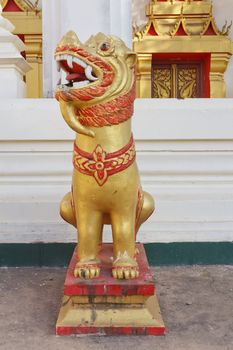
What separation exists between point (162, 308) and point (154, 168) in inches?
28.4

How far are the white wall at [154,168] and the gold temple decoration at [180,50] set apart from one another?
354cm

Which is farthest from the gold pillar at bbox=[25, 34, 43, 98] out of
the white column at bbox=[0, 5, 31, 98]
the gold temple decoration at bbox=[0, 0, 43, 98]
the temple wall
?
the temple wall

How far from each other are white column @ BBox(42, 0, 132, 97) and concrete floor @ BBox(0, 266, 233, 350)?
1026mm

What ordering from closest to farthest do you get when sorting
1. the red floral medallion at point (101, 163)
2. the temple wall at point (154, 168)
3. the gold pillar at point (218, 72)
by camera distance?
the red floral medallion at point (101, 163) → the temple wall at point (154, 168) → the gold pillar at point (218, 72)

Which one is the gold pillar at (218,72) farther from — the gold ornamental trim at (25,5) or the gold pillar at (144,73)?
the gold ornamental trim at (25,5)

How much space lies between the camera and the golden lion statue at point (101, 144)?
128cm

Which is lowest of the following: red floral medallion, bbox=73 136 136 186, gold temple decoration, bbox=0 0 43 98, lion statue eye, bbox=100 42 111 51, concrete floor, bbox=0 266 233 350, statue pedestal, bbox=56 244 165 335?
concrete floor, bbox=0 266 233 350

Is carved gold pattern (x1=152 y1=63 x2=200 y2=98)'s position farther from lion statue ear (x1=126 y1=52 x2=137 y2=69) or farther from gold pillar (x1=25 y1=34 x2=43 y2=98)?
lion statue ear (x1=126 y1=52 x2=137 y2=69)

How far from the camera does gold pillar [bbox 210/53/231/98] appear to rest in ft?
18.2

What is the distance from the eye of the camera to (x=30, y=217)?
2.00 metres

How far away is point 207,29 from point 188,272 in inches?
173

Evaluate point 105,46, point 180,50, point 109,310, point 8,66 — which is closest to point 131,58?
point 105,46

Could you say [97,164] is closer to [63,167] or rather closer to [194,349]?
[194,349]

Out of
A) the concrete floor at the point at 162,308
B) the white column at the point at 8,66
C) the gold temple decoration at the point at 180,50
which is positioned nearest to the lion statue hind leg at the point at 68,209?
the concrete floor at the point at 162,308
